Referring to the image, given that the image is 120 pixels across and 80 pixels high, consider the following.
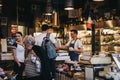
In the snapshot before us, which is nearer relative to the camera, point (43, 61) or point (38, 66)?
point (38, 66)

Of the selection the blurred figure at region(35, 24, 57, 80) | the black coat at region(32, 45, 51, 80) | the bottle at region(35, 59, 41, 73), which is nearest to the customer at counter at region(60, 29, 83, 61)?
the blurred figure at region(35, 24, 57, 80)

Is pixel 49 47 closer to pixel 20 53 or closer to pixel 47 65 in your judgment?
pixel 20 53

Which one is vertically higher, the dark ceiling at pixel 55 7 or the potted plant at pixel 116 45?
the dark ceiling at pixel 55 7

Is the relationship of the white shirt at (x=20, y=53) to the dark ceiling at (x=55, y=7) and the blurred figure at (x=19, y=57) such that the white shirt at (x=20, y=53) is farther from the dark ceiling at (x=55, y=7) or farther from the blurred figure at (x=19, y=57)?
the dark ceiling at (x=55, y=7)

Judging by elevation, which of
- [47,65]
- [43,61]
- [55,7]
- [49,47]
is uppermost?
[55,7]

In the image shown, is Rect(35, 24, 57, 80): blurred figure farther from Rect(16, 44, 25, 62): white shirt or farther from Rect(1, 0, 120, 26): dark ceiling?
Rect(1, 0, 120, 26): dark ceiling

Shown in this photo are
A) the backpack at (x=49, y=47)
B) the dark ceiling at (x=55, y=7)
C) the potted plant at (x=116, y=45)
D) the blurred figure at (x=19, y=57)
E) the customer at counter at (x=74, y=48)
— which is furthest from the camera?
Answer: the dark ceiling at (x=55, y=7)

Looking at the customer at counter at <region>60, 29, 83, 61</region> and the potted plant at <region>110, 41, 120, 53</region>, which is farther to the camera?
the potted plant at <region>110, 41, 120, 53</region>

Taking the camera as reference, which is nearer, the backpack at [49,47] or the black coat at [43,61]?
the black coat at [43,61]

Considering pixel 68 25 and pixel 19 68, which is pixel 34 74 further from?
pixel 68 25

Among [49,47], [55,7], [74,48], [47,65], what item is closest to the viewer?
[47,65]

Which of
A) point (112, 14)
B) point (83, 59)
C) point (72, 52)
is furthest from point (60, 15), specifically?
point (83, 59)

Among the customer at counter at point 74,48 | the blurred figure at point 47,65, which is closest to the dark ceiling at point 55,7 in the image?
the customer at counter at point 74,48

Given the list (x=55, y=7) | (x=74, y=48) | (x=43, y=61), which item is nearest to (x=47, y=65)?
(x=43, y=61)
